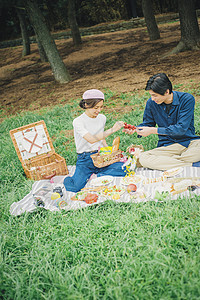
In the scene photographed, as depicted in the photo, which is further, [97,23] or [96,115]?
[97,23]

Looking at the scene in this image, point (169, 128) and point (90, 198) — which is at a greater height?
point (169, 128)

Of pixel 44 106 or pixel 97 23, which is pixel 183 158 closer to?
pixel 44 106

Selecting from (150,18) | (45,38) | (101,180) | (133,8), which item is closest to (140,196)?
(101,180)

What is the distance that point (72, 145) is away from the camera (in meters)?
5.51

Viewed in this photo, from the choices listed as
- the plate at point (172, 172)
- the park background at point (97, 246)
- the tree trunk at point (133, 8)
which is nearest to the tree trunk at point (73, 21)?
the tree trunk at point (133, 8)

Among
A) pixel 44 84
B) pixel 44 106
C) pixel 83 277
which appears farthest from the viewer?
pixel 44 84

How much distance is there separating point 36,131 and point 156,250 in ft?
9.53

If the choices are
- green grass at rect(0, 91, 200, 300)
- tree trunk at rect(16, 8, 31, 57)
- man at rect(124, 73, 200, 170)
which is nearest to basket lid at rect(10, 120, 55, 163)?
green grass at rect(0, 91, 200, 300)

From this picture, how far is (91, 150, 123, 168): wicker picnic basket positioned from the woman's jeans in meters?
0.09

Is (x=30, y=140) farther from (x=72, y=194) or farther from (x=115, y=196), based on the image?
(x=115, y=196)

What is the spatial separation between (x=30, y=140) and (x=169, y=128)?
228 cm

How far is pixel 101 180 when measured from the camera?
3908mm

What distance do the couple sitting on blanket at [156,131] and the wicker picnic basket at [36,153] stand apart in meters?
0.43

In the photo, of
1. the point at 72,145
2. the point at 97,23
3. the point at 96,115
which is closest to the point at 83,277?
the point at 96,115
